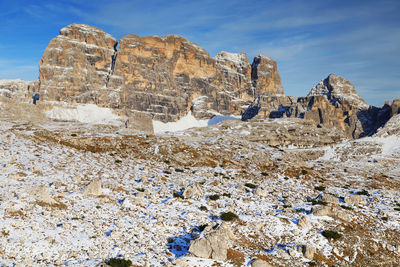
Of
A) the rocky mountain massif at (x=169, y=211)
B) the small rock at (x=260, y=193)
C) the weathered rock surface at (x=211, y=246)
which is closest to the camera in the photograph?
the rocky mountain massif at (x=169, y=211)

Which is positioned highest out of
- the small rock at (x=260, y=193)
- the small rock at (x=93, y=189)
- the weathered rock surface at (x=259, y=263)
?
the small rock at (x=93, y=189)

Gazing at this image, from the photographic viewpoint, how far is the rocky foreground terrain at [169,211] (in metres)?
15.5

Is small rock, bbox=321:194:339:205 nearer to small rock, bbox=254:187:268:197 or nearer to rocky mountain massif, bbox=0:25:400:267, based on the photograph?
rocky mountain massif, bbox=0:25:400:267

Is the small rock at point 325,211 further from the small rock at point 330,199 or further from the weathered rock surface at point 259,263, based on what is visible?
the weathered rock surface at point 259,263

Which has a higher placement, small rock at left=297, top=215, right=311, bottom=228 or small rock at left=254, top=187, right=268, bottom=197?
small rock at left=254, top=187, right=268, bottom=197

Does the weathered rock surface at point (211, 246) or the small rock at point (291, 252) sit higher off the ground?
the weathered rock surface at point (211, 246)

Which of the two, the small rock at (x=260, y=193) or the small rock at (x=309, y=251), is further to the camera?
the small rock at (x=260, y=193)

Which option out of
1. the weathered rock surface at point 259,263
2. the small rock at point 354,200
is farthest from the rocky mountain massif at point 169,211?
the small rock at point 354,200

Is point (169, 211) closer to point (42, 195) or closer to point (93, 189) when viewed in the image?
point (93, 189)

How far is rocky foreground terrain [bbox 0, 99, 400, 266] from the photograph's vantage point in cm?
1551

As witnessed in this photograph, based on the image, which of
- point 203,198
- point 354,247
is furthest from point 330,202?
point 203,198

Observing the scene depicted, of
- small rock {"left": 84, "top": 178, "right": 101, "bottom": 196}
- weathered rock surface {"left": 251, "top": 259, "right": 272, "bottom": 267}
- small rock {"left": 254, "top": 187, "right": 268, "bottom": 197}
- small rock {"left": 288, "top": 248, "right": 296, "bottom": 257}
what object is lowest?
small rock {"left": 288, "top": 248, "right": 296, "bottom": 257}

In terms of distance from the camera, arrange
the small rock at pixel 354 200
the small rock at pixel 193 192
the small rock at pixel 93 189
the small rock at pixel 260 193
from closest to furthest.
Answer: the small rock at pixel 93 189 < the small rock at pixel 193 192 < the small rock at pixel 260 193 < the small rock at pixel 354 200

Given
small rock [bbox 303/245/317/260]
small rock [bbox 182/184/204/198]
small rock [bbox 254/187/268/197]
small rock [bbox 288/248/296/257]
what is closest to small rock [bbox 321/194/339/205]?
small rock [bbox 254/187/268/197]
